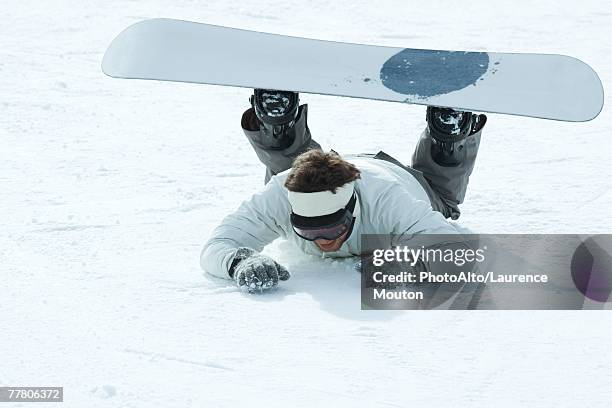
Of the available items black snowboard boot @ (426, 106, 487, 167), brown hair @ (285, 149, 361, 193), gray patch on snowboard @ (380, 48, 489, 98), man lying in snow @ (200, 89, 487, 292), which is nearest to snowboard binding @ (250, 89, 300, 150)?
man lying in snow @ (200, 89, 487, 292)

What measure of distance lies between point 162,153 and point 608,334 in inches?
124

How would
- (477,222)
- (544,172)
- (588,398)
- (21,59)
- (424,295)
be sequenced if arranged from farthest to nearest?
(21,59), (544,172), (477,222), (424,295), (588,398)

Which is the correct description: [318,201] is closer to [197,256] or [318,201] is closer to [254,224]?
[254,224]

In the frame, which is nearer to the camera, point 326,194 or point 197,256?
point 326,194

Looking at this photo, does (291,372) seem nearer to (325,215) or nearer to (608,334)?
(325,215)

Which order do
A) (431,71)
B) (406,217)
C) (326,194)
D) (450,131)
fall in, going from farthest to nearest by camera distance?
(431,71) → (450,131) → (406,217) → (326,194)

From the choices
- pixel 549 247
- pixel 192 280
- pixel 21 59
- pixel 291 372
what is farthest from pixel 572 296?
pixel 21 59

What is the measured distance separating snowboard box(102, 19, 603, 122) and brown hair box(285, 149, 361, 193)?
79 centimetres

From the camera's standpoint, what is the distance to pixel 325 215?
11.4 ft

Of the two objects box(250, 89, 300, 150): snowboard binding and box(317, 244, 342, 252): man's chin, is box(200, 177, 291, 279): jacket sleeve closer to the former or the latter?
box(317, 244, 342, 252): man's chin

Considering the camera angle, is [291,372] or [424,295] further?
[424,295]

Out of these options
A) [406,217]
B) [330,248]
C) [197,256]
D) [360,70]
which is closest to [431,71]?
[360,70]

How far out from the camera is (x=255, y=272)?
138 inches

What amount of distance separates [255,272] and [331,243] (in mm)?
298
